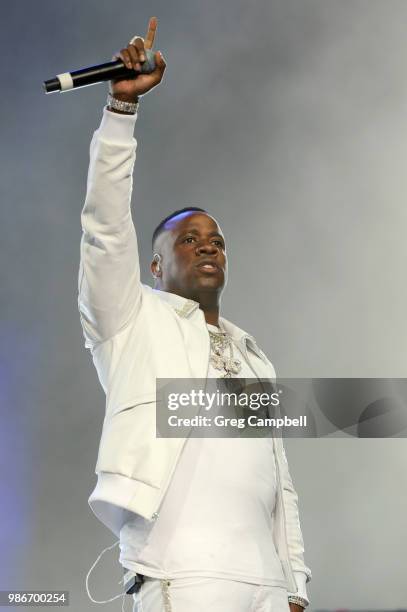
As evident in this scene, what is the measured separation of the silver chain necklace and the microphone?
0.64 metres

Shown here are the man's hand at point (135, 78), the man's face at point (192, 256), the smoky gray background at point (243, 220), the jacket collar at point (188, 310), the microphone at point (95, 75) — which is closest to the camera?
the microphone at point (95, 75)

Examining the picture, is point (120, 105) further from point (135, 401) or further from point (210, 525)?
point (210, 525)

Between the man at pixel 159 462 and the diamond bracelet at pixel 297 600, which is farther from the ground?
the man at pixel 159 462

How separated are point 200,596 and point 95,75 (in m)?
0.95

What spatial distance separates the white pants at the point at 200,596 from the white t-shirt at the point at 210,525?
0.01 m

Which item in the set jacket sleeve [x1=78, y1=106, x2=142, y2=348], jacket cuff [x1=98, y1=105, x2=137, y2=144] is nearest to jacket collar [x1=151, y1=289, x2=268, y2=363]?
jacket sleeve [x1=78, y1=106, x2=142, y2=348]

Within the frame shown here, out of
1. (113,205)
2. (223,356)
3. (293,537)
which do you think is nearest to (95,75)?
(113,205)

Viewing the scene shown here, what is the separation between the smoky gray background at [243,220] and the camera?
10.1ft

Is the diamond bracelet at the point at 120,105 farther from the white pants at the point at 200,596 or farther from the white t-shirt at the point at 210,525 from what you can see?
the white pants at the point at 200,596

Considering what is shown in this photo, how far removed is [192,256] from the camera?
211 centimetres

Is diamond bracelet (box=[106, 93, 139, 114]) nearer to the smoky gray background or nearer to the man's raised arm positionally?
the man's raised arm

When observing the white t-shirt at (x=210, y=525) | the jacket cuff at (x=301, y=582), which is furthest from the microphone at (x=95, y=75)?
the jacket cuff at (x=301, y=582)

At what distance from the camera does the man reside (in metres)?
1.49

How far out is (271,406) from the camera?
74.9 inches
